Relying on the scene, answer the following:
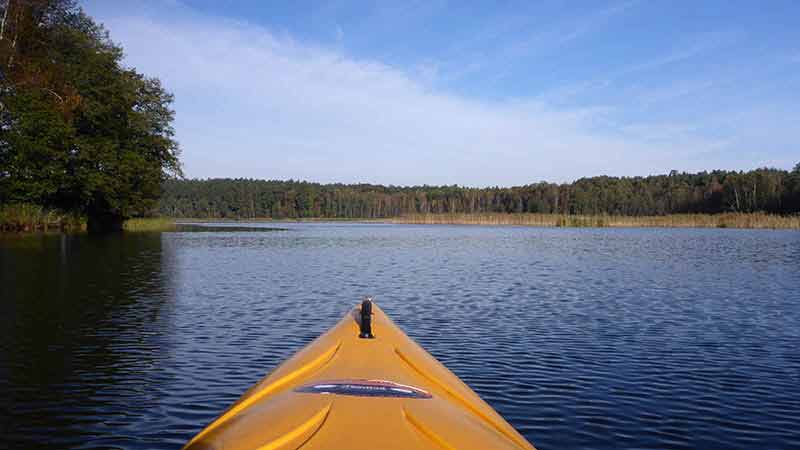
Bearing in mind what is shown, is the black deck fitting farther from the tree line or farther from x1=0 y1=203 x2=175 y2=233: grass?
the tree line

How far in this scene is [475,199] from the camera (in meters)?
→ 140

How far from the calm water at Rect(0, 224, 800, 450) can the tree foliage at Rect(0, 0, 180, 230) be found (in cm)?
1296

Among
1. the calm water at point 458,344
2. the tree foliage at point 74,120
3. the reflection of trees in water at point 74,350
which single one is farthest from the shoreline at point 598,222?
the calm water at point 458,344

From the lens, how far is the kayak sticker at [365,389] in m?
3.93

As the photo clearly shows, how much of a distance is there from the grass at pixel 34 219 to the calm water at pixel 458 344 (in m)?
18.9

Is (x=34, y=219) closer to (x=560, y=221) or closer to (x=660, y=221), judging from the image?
(x=560, y=221)

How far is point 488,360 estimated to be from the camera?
8125mm

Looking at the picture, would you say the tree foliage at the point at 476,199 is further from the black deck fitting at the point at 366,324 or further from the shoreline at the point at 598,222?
the black deck fitting at the point at 366,324

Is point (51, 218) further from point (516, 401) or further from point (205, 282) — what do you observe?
point (516, 401)

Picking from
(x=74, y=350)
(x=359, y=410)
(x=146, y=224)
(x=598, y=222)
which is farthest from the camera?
(x=598, y=222)

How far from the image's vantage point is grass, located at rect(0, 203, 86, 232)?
3497cm

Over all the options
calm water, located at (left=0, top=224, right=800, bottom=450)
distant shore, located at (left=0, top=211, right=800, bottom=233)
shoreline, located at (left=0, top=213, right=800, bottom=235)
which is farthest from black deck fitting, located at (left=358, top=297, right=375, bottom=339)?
shoreline, located at (left=0, top=213, right=800, bottom=235)

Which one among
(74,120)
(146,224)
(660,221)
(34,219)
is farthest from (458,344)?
(660,221)

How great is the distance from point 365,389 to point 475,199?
13734cm
